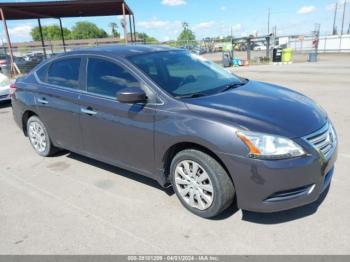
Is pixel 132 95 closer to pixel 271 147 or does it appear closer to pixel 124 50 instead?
pixel 124 50

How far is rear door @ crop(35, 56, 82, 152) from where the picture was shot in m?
4.24

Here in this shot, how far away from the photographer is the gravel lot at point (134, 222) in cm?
281

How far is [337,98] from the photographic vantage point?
344 inches

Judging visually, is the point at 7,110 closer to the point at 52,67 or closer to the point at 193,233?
the point at 52,67

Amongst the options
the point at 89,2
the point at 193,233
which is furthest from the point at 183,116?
the point at 89,2

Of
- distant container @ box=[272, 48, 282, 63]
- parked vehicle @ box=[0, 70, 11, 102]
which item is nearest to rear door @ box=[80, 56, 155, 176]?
parked vehicle @ box=[0, 70, 11, 102]

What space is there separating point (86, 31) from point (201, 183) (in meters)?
121

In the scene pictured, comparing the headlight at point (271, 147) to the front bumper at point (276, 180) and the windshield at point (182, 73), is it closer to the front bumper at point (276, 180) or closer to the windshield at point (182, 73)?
the front bumper at point (276, 180)

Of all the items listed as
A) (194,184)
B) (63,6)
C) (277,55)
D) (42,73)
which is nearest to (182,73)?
(194,184)

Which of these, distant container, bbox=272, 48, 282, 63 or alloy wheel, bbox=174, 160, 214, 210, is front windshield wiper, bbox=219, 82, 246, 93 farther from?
distant container, bbox=272, 48, 282, 63

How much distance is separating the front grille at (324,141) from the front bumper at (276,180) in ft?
0.25

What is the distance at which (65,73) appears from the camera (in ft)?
14.7

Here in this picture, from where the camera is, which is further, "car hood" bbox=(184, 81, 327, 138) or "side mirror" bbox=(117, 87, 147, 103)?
"side mirror" bbox=(117, 87, 147, 103)

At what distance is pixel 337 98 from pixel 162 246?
7.71 m
